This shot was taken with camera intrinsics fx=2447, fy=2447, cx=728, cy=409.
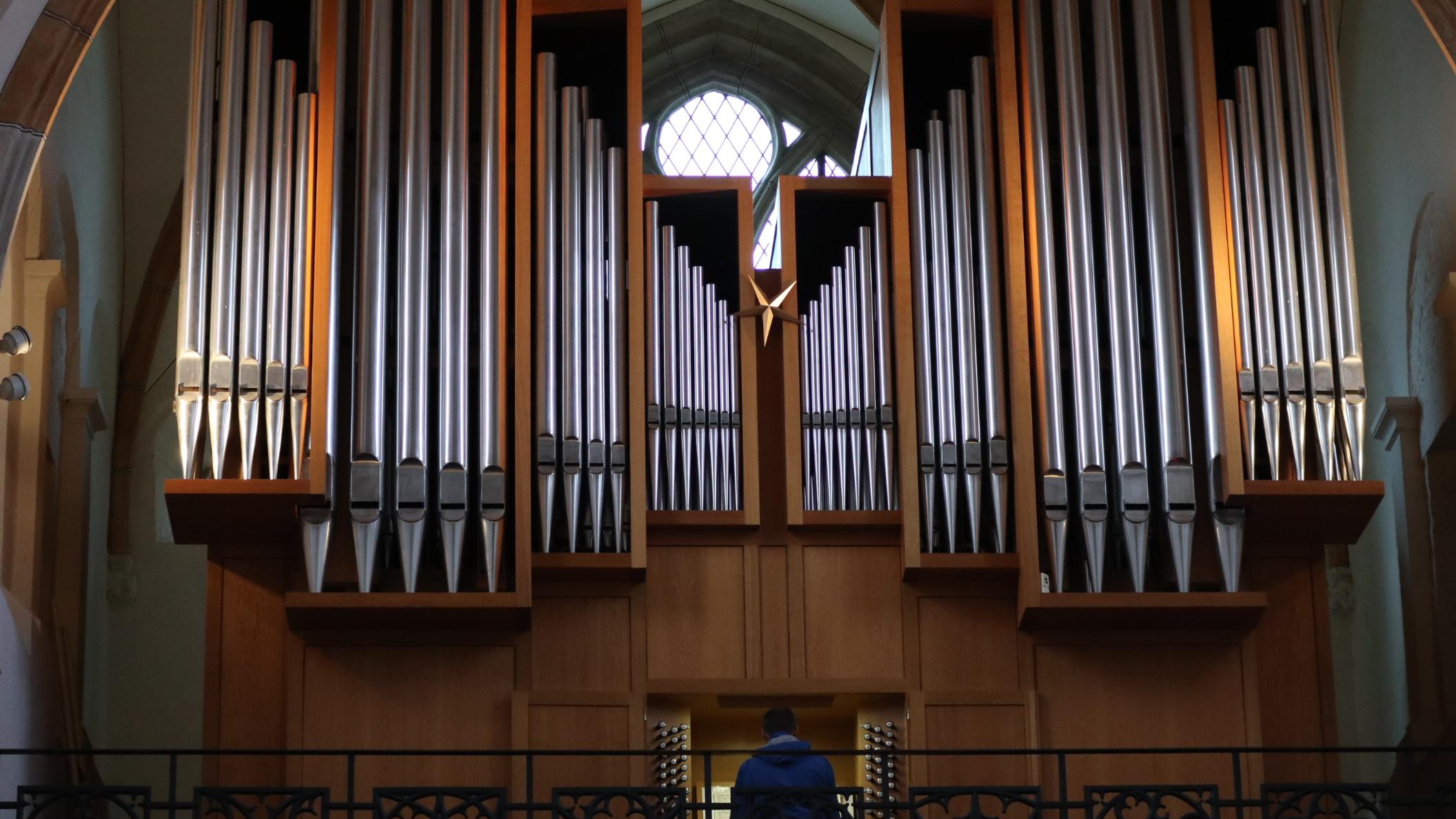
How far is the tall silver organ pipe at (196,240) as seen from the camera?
11922mm

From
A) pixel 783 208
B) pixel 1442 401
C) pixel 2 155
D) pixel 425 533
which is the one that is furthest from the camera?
pixel 1442 401

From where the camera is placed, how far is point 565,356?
1235 cm

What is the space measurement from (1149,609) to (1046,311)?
1598 millimetres

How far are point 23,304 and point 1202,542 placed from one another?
6.39 meters

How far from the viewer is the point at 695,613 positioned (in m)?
12.4

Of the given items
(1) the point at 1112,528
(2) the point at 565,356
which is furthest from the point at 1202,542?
(2) the point at 565,356

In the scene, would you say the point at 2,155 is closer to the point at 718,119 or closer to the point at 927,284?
the point at 927,284

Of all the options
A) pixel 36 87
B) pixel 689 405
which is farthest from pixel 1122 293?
pixel 36 87

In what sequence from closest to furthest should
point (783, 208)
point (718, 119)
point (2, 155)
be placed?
point (2, 155) → point (783, 208) → point (718, 119)

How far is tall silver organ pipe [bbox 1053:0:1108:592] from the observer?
1194cm

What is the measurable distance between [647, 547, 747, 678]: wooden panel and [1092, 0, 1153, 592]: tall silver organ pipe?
199cm

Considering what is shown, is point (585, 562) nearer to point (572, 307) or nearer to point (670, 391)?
point (670, 391)

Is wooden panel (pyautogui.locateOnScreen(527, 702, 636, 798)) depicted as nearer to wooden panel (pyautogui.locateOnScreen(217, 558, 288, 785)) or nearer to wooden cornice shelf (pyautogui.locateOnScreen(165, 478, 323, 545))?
wooden panel (pyautogui.locateOnScreen(217, 558, 288, 785))

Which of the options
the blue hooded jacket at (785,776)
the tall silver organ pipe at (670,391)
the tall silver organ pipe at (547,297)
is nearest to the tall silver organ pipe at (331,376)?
the tall silver organ pipe at (547,297)
